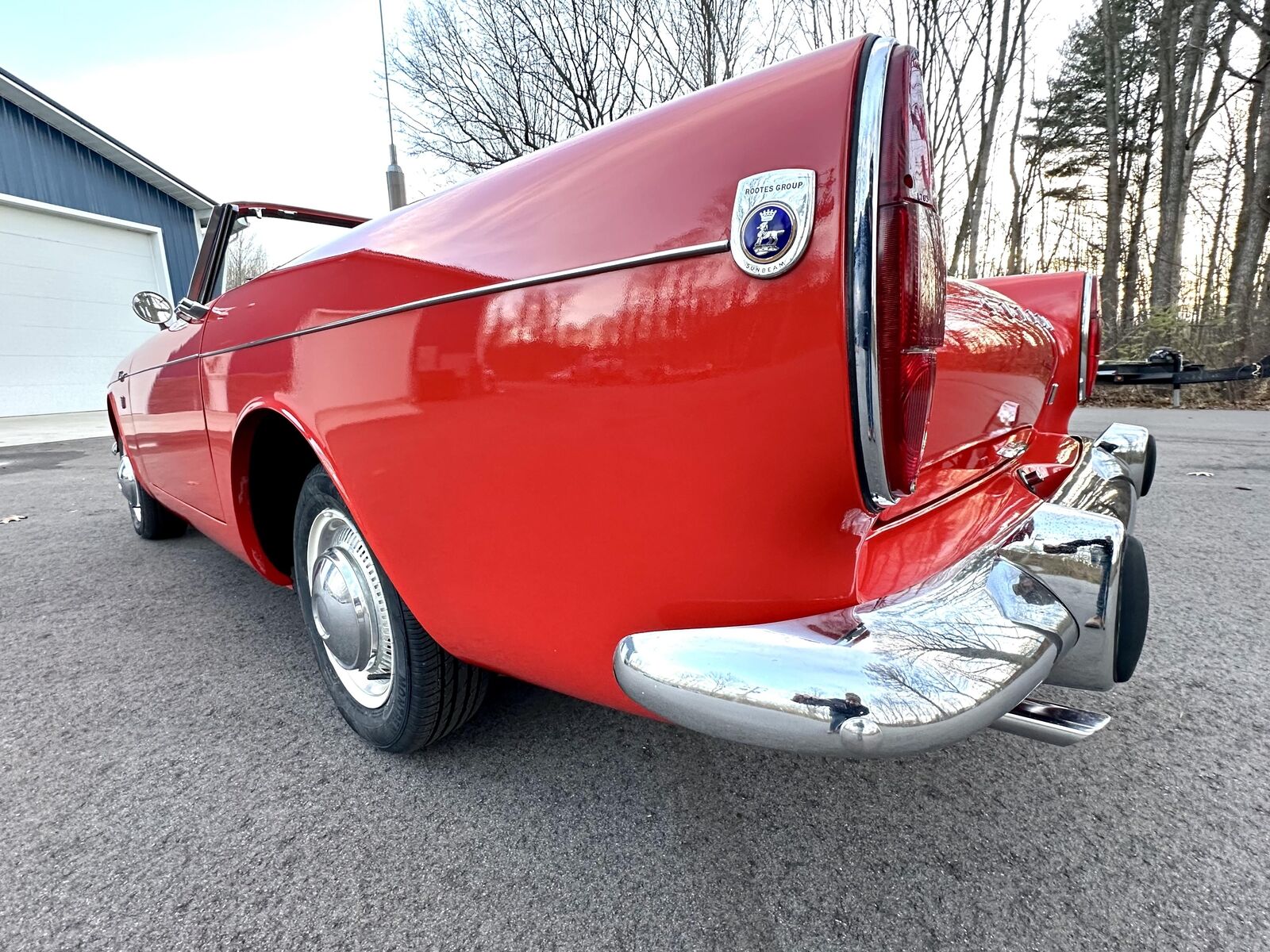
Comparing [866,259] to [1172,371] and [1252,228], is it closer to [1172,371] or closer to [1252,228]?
[1172,371]

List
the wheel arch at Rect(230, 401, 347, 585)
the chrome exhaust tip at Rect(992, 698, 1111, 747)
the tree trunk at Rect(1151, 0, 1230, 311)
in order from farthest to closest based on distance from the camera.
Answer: the tree trunk at Rect(1151, 0, 1230, 311)
the wheel arch at Rect(230, 401, 347, 585)
the chrome exhaust tip at Rect(992, 698, 1111, 747)

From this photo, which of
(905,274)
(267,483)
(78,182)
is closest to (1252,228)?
(905,274)

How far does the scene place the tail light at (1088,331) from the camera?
2377mm

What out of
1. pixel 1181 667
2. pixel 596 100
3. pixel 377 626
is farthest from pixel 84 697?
pixel 596 100

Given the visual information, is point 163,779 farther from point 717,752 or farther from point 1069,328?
point 1069,328

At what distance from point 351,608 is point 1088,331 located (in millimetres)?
2542

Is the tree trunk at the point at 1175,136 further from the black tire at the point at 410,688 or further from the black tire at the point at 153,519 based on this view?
the black tire at the point at 153,519

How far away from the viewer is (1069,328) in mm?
2379

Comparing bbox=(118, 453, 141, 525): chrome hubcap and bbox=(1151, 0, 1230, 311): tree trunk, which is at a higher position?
bbox=(1151, 0, 1230, 311): tree trunk

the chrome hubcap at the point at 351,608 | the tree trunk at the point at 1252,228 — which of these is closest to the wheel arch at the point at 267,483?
the chrome hubcap at the point at 351,608

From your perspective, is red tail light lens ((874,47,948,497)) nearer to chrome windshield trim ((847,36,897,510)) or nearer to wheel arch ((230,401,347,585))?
chrome windshield trim ((847,36,897,510))

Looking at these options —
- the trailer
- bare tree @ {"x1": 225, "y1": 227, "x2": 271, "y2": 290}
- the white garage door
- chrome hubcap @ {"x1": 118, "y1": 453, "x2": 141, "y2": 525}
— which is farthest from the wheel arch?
the white garage door

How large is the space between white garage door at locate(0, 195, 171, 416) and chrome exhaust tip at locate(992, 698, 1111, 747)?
15.6 metres

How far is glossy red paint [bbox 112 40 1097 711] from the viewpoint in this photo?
875 mm
